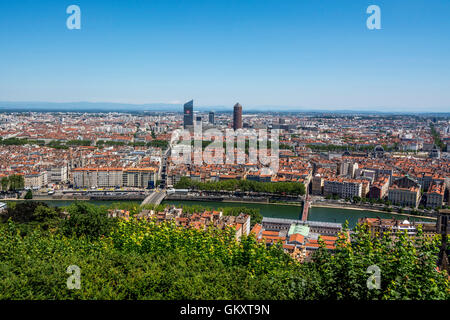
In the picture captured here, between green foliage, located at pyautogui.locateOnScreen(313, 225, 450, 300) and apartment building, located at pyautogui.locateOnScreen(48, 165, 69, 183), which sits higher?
green foliage, located at pyautogui.locateOnScreen(313, 225, 450, 300)

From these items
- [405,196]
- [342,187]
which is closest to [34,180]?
[342,187]

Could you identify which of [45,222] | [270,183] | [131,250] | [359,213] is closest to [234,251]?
[131,250]

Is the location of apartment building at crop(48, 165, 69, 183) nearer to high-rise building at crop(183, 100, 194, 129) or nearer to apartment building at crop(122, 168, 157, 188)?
apartment building at crop(122, 168, 157, 188)

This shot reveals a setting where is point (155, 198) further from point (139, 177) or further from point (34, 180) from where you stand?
point (34, 180)

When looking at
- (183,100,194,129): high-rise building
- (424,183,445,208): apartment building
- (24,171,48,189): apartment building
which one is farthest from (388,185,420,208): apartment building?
(183,100,194,129): high-rise building

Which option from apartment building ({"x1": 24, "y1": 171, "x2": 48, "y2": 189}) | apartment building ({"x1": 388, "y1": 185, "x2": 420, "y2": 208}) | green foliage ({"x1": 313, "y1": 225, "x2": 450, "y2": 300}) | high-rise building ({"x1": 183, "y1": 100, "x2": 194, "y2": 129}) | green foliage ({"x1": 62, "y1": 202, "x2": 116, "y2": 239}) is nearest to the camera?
green foliage ({"x1": 313, "y1": 225, "x2": 450, "y2": 300})

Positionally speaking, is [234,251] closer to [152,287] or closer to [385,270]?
[152,287]

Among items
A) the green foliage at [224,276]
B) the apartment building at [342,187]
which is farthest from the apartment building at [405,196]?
the green foliage at [224,276]

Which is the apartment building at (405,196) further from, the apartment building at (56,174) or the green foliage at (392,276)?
the apartment building at (56,174)
